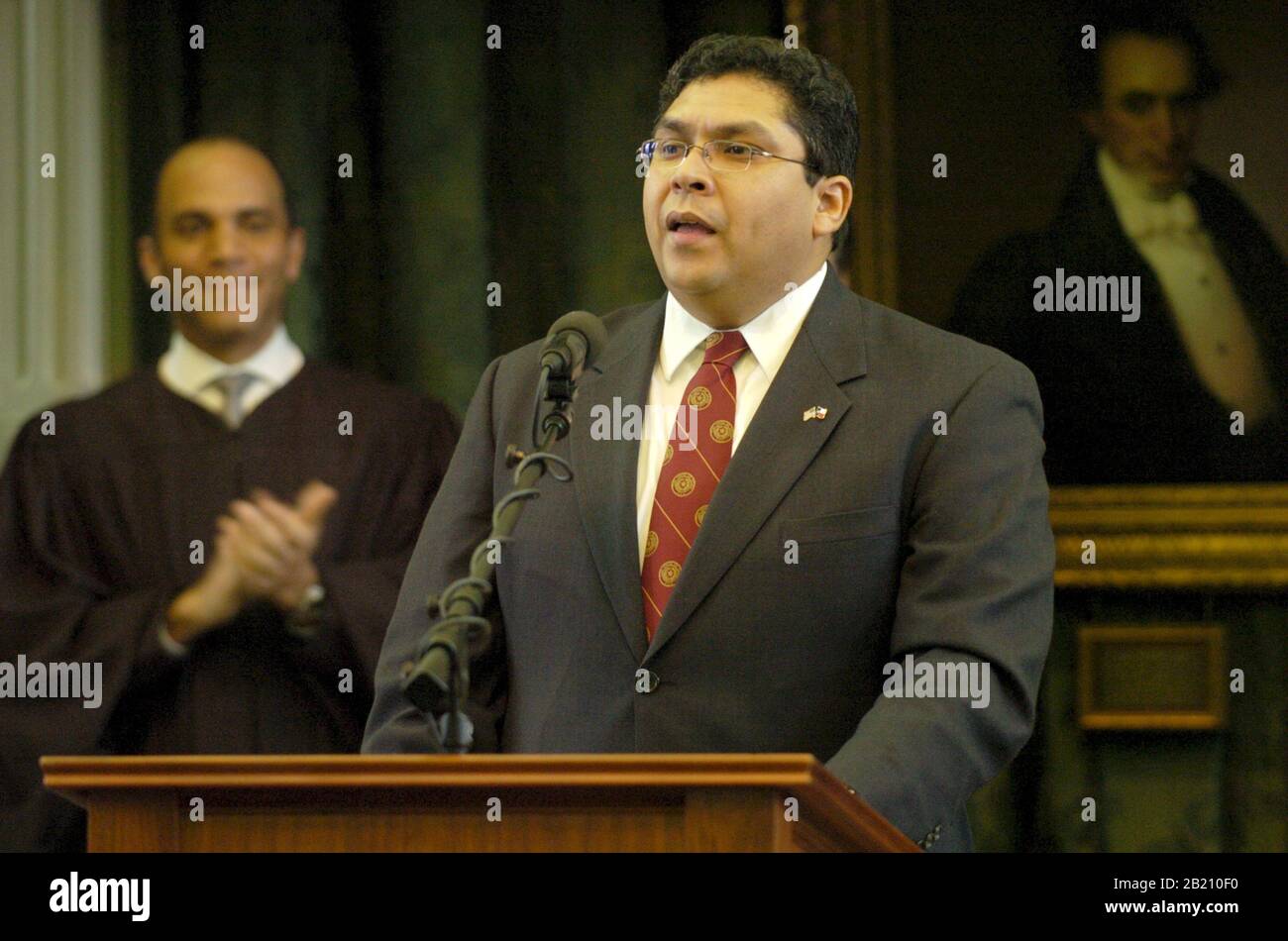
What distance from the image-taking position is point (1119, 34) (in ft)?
18.8

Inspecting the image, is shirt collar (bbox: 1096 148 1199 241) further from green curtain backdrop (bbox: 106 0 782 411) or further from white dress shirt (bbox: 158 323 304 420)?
white dress shirt (bbox: 158 323 304 420)

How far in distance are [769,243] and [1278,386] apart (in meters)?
2.57

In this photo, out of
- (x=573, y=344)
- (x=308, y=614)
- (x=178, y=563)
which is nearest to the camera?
(x=573, y=344)

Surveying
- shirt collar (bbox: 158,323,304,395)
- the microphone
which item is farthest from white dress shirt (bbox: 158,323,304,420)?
the microphone

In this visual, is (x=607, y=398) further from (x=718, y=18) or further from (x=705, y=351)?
(x=718, y=18)

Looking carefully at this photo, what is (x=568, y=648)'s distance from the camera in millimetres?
3326

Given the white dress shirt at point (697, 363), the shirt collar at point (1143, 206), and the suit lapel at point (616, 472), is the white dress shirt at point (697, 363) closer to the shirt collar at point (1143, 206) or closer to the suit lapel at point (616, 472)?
the suit lapel at point (616, 472)

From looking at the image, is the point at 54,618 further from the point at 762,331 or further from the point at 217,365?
the point at 762,331

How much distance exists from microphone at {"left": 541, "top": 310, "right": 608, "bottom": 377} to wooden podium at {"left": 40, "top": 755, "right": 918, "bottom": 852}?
67 cm

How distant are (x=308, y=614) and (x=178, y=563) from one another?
38cm

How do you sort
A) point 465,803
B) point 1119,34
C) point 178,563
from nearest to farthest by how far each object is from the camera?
1. point 465,803
2. point 178,563
3. point 1119,34

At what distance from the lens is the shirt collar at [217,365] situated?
561cm

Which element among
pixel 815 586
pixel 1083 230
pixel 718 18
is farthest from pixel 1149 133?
pixel 815 586

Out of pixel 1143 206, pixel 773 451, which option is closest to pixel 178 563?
pixel 773 451
